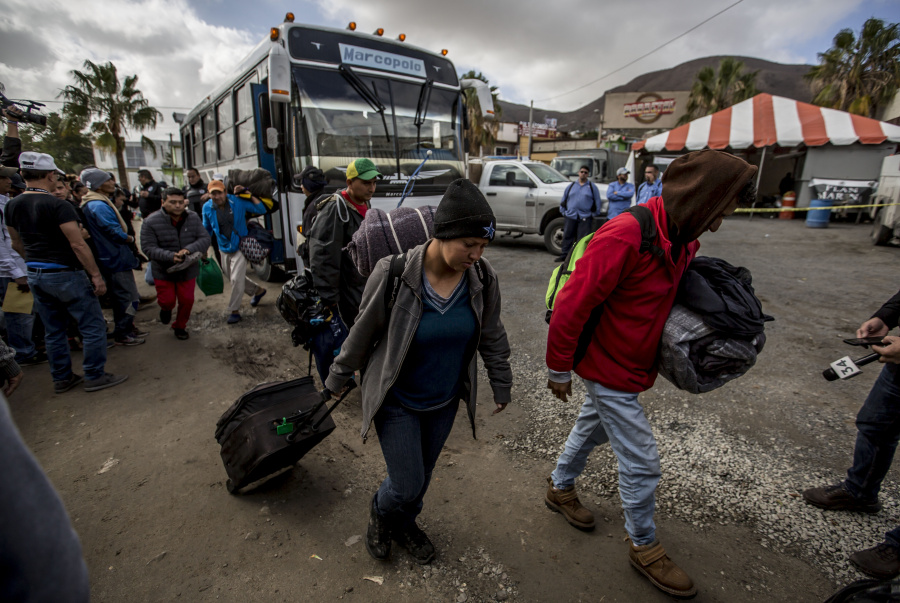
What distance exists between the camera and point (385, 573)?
2252 mm

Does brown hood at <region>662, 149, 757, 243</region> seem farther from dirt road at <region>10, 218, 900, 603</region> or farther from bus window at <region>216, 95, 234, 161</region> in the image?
bus window at <region>216, 95, 234, 161</region>

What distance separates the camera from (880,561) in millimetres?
2191

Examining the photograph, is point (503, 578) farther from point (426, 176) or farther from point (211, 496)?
point (426, 176)

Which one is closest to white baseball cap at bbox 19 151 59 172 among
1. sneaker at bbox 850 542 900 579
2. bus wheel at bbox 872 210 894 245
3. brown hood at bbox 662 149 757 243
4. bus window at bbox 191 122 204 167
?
brown hood at bbox 662 149 757 243

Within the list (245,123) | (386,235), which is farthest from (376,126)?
(386,235)

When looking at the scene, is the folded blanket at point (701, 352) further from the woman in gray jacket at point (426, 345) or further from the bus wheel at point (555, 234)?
the bus wheel at point (555, 234)

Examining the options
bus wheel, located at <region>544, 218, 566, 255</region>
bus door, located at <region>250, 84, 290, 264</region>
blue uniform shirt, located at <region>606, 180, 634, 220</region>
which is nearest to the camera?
bus door, located at <region>250, 84, 290, 264</region>

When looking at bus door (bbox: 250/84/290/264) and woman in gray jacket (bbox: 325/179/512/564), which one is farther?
bus door (bbox: 250/84/290/264)

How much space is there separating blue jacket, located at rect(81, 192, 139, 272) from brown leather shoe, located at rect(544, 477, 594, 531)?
15.8 feet

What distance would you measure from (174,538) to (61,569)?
2.12m

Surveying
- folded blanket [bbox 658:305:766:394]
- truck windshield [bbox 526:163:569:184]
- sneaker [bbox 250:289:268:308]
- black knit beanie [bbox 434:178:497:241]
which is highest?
truck windshield [bbox 526:163:569:184]

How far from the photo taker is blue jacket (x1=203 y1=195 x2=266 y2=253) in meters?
5.83

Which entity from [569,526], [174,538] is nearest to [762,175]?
[569,526]

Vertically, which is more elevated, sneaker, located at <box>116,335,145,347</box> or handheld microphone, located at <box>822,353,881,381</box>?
handheld microphone, located at <box>822,353,881,381</box>
